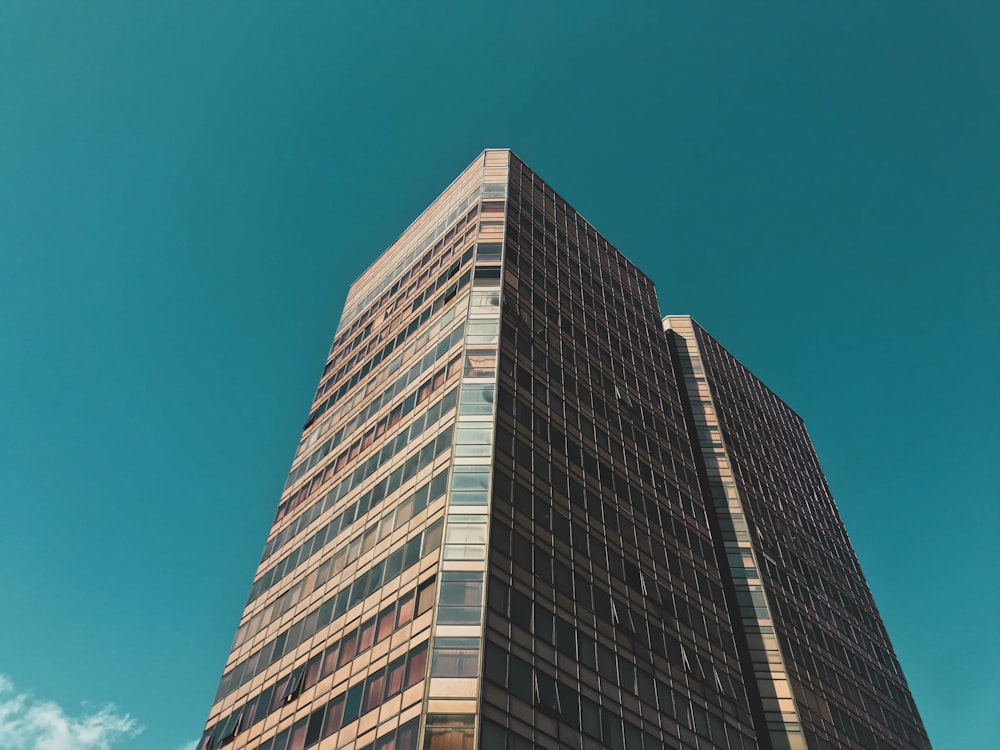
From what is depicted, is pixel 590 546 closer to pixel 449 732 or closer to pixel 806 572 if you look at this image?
pixel 449 732

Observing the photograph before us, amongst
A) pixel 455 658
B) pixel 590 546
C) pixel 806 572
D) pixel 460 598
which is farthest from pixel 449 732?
pixel 806 572

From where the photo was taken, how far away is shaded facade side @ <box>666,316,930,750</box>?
5638 cm

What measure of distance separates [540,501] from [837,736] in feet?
93.4

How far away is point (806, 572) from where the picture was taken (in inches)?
2697

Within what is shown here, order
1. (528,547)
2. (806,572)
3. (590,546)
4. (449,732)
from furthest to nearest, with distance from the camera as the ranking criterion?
(806,572), (590,546), (528,547), (449,732)

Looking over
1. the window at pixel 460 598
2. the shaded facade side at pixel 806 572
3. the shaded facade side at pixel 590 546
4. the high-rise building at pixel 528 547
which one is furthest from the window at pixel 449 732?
the shaded facade side at pixel 806 572

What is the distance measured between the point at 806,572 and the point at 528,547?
39273 millimetres

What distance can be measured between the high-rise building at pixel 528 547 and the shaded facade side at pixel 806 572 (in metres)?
0.34

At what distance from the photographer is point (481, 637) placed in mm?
33125

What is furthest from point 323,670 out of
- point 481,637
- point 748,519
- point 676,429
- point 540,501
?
point 748,519

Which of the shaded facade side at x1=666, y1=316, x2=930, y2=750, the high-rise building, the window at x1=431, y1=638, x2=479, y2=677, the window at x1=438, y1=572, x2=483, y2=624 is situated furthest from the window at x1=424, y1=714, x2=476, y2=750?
the shaded facade side at x1=666, y1=316, x2=930, y2=750

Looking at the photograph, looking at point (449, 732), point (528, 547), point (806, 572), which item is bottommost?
point (449, 732)

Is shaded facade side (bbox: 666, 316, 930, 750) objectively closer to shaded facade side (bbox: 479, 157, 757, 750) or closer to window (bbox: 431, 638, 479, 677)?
shaded facade side (bbox: 479, 157, 757, 750)

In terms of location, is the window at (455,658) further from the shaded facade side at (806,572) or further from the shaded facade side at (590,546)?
the shaded facade side at (806,572)
